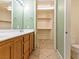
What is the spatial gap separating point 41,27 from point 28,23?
9.72ft

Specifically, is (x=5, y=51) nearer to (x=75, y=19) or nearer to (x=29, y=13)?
(x=75, y=19)

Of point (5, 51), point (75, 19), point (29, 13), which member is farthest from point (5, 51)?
point (29, 13)

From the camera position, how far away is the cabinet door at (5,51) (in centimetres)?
157

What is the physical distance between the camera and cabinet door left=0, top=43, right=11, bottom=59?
1.57 m

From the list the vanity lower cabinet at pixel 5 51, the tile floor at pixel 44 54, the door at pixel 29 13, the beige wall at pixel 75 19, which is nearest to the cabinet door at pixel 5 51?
the vanity lower cabinet at pixel 5 51

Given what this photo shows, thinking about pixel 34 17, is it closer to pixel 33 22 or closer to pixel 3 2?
pixel 33 22

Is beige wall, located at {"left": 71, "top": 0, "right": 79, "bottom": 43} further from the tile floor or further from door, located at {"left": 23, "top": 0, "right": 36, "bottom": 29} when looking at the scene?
door, located at {"left": 23, "top": 0, "right": 36, "bottom": 29}

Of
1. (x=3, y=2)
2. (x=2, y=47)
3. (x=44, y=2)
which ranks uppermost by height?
(x=44, y=2)

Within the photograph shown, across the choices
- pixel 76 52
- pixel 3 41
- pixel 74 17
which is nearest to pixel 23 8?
pixel 74 17

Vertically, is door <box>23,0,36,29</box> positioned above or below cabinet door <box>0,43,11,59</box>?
above

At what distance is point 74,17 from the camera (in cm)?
387

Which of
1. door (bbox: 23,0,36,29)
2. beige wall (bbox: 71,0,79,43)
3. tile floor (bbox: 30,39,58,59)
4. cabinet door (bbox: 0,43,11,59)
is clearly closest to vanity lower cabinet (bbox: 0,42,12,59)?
cabinet door (bbox: 0,43,11,59)

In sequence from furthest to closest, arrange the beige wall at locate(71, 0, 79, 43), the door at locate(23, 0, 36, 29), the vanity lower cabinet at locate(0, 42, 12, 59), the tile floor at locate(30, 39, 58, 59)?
the door at locate(23, 0, 36, 29), the tile floor at locate(30, 39, 58, 59), the beige wall at locate(71, 0, 79, 43), the vanity lower cabinet at locate(0, 42, 12, 59)

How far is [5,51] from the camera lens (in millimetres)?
1710
